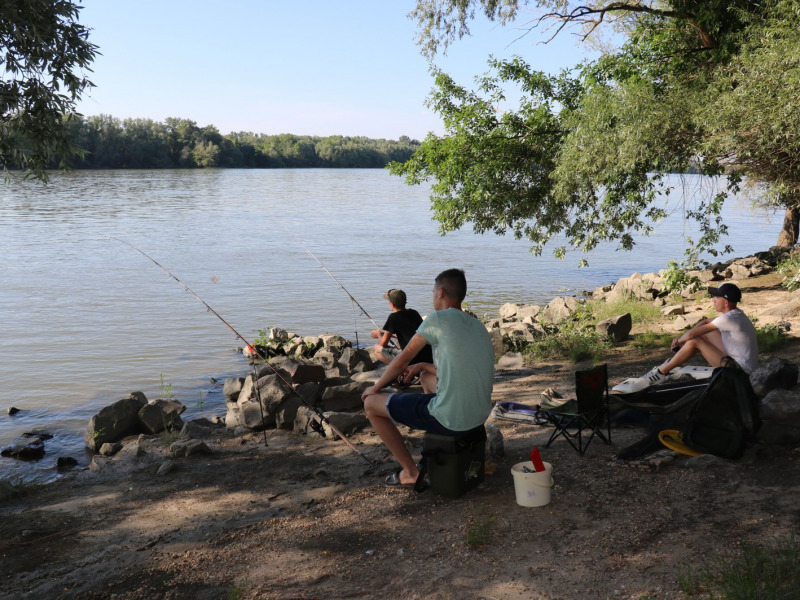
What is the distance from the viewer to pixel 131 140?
84.7 m

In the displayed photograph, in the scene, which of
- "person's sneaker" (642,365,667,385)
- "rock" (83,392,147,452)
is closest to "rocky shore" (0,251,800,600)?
"person's sneaker" (642,365,667,385)

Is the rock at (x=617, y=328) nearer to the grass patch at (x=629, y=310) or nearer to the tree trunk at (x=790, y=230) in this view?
the grass patch at (x=629, y=310)

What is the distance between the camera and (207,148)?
9394 cm

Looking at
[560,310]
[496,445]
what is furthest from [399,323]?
[560,310]

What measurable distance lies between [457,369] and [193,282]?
56.0 ft

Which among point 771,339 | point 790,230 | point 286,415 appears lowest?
point 286,415

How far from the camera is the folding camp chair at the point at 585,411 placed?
5.50 metres

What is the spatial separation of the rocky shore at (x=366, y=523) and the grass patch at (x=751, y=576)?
0.42 feet

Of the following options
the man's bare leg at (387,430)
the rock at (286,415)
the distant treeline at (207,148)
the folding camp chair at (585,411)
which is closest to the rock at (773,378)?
the folding camp chair at (585,411)

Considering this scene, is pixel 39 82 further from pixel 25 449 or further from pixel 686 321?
pixel 686 321

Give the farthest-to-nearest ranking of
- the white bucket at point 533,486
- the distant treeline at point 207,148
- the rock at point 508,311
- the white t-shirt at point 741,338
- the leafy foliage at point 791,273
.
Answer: the distant treeline at point 207,148 → the rock at point 508,311 → the leafy foliage at point 791,273 → the white t-shirt at point 741,338 → the white bucket at point 533,486

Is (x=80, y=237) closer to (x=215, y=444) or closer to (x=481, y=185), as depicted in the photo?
(x=481, y=185)

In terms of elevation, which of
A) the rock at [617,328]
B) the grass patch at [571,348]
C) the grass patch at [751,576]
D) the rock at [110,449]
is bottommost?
the rock at [110,449]

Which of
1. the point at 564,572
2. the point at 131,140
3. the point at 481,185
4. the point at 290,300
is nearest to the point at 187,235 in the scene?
the point at 290,300
